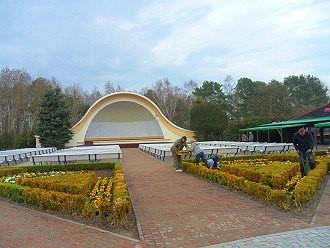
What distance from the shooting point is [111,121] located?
41969mm

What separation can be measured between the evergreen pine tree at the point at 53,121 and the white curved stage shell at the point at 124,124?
3957 millimetres

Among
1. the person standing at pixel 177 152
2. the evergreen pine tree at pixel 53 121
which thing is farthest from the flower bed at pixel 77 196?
the evergreen pine tree at pixel 53 121

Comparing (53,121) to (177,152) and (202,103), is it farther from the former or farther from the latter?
(177,152)

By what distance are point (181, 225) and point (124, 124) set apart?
37.3 m

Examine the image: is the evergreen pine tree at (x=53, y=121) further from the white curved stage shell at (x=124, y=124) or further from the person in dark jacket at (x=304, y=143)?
the person in dark jacket at (x=304, y=143)

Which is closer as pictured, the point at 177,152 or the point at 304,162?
the point at 304,162

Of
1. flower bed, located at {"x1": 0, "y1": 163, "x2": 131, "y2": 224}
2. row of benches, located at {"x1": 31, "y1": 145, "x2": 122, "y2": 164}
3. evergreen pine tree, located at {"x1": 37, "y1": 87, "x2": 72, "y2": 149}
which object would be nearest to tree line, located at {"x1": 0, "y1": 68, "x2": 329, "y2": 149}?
evergreen pine tree, located at {"x1": 37, "y1": 87, "x2": 72, "y2": 149}

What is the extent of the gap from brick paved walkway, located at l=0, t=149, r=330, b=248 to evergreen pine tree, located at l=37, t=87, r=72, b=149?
2498 cm

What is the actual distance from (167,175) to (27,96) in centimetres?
3296

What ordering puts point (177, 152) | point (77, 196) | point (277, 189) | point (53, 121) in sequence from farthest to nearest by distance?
point (53, 121)
point (177, 152)
point (277, 189)
point (77, 196)

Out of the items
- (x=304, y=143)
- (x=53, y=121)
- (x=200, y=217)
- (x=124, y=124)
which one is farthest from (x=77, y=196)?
(x=124, y=124)

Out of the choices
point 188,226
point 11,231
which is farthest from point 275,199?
point 11,231

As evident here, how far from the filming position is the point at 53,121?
31562 mm

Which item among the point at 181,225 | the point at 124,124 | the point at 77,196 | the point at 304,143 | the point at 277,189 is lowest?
the point at 181,225
